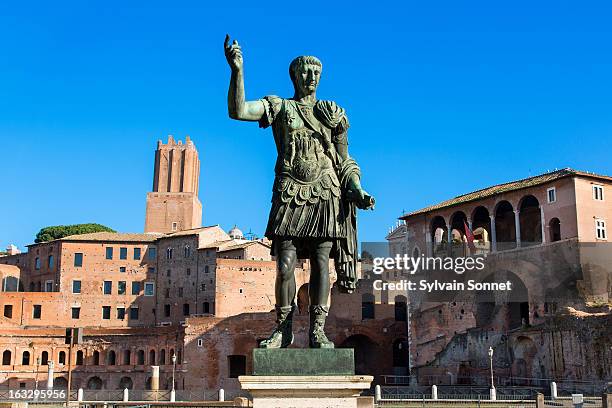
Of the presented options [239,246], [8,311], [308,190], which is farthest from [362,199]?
[8,311]

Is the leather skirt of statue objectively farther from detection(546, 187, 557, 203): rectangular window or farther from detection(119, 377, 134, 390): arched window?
detection(119, 377, 134, 390): arched window

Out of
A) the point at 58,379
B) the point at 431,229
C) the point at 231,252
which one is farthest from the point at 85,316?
the point at 431,229

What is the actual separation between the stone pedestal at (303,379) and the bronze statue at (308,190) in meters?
0.20

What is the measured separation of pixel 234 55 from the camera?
627 cm

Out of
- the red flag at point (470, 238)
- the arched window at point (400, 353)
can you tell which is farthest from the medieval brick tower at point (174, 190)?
the red flag at point (470, 238)

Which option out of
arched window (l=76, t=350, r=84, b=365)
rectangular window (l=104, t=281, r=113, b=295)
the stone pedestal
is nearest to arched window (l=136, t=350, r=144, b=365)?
arched window (l=76, t=350, r=84, b=365)

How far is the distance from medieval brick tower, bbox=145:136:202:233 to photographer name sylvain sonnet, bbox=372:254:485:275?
41.3 meters

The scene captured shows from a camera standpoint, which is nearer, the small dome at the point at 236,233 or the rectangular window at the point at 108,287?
the rectangular window at the point at 108,287

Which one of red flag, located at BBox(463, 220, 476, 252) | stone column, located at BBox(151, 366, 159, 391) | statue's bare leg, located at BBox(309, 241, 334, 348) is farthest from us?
stone column, located at BBox(151, 366, 159, 391)

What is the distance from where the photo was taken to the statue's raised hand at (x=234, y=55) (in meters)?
6.27

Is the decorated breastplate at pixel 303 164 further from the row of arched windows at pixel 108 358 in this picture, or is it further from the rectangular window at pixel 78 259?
the rectangular window at pixel 78 259

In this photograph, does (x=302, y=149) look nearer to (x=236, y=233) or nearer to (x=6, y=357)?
(x=6, y=357)

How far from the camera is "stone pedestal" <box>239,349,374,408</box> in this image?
19.1ft

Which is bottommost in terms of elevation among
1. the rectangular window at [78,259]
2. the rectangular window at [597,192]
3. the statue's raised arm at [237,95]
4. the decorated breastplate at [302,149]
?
the decorated breastplate at [302,149]
